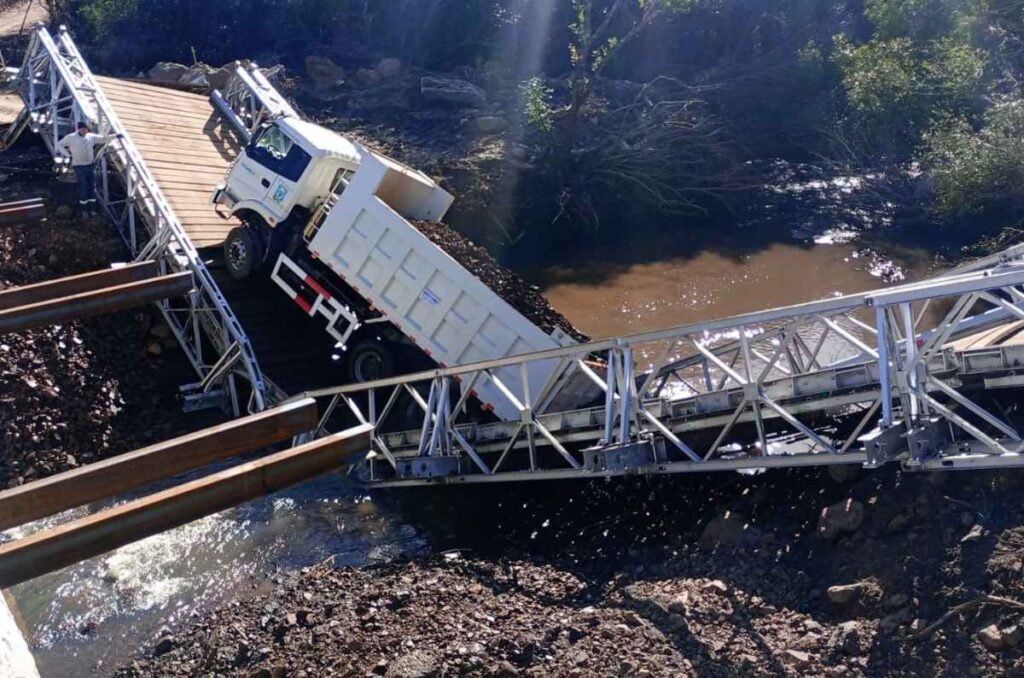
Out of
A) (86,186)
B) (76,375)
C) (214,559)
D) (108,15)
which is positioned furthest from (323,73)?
(214,559)

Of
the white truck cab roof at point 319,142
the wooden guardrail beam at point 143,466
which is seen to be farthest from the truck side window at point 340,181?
the wooden guardrail beam at point 143,466

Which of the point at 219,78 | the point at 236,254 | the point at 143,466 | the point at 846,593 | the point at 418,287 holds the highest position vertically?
the point at 846,593

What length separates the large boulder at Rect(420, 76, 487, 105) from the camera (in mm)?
23281

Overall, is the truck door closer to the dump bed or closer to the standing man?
the dump bed

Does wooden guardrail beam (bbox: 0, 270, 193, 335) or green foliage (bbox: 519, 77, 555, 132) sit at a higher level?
green foliage (bbox: 519, 77, 555, 132)

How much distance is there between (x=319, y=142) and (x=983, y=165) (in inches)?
533

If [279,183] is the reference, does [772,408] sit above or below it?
above

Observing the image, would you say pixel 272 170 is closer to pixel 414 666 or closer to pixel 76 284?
pixel 76 284

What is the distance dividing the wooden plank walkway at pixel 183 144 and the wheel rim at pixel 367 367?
3.33 m

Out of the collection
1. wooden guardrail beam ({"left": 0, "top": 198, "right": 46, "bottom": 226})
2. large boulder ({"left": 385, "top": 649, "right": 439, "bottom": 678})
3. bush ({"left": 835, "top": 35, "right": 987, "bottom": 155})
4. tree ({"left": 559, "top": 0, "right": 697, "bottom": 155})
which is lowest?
large boulder ({"left": 385, "top": 649, "right": 439, "bottom": 678})

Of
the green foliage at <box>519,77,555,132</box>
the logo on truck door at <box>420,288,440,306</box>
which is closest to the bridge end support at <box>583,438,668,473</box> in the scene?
the logo on truck door at <box>420,288,440,306</box>

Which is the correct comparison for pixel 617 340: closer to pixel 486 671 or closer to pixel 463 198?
pixel 486 671

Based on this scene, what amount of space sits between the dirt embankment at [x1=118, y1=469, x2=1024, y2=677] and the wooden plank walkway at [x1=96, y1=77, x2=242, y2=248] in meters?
7.62

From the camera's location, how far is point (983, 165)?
18.8 meters
